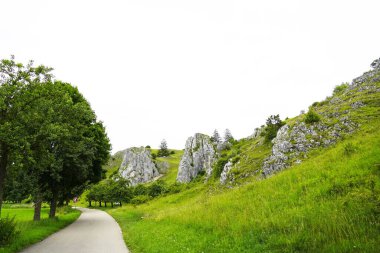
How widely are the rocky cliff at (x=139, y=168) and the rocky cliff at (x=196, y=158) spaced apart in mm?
37978

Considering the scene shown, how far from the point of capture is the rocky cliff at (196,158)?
326 feet

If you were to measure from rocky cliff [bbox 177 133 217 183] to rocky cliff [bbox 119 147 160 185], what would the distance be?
→ 37978mm

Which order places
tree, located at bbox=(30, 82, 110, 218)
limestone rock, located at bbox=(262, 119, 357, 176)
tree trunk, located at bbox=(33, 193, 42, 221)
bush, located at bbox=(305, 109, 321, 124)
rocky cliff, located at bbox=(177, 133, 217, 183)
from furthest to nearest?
rocky cliff, located at bbox=(177, 133, 217, 183)
bush, located at bbox=(305, 109, 321, 124)
limestone rock, located at bbox=(262, 119, 357, 176)
tree trunk, located at bbox=(33, 193, 42, 221)
tree, located at bbox=(30, 82, 110, 218)

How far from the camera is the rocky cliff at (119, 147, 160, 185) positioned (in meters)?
137

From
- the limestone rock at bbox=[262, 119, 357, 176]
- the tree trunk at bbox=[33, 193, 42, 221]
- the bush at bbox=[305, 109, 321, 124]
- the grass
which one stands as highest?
the bush at bbox=[305, 109, 321, 124]

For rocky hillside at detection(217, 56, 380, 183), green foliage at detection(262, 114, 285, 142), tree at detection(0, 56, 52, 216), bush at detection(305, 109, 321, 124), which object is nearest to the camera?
tree at detection(0, 56, 52, 216)

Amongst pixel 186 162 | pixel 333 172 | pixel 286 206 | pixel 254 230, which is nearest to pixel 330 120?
pixel 333 172

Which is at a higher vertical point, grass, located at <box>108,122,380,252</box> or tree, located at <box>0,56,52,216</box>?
tree, located at <box>0,56,52,216</box>

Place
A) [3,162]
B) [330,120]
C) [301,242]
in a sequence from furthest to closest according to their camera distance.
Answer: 1. [330,120]
2. [3,162]
3. [301,242]

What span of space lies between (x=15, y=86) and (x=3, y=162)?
4057 millimetres

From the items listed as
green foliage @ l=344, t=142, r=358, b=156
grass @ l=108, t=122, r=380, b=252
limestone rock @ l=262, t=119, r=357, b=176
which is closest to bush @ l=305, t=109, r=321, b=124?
limestone rock @ l=262, t=119, r=357, b=176

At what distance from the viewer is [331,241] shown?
22.8 feet

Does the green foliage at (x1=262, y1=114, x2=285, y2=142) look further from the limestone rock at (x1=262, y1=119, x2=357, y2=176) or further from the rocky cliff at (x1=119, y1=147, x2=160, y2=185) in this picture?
the rocky cliff at (x1=119, y1=147, x2=160, y2=185)

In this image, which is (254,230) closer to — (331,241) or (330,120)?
(331,241)
